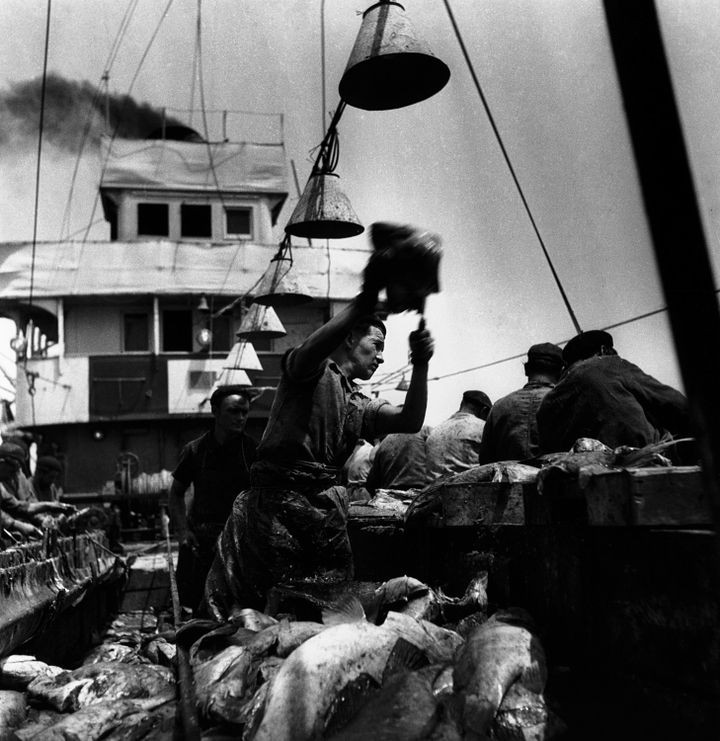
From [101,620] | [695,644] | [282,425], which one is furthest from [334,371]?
[101,620]

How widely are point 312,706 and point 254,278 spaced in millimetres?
23789

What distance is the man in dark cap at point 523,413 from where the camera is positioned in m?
6.05

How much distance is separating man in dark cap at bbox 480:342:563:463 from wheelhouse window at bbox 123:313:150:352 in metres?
21.3

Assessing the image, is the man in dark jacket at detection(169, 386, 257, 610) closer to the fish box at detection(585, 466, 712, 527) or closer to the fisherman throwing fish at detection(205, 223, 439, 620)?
the fisherman throwing fish at detection(205, 223, 439, 620)

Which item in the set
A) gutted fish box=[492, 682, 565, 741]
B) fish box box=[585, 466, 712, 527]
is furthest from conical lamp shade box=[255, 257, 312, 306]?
gutted fish box=[492, 682, 565, 741]

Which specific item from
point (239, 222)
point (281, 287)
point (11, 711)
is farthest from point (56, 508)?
point (239, 222)

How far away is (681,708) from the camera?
253cm

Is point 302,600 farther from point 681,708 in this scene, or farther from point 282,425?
point 681,708

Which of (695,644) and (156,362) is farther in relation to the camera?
(156,362)

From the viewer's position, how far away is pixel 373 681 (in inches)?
107

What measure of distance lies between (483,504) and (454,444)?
152 inches

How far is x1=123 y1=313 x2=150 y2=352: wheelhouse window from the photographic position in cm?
2630

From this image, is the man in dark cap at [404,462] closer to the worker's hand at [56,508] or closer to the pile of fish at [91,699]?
the worker's hand at [56,508]

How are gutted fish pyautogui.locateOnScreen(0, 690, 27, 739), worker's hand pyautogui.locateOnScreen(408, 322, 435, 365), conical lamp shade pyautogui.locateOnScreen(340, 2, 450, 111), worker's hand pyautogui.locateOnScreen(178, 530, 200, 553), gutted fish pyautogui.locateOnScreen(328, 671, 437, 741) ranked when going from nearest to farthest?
gutted fish pyautogui.locateOnScreen(328, 671, 437, 741)
gutted fish pyautogui.locateOnScreen(0, 690, 27, 739)
worker's hand pyautogui.locateOnScreen(408, 322, 435, 365)
conical lamp shade pyautogui.locateOnScreen(340, 2, 450, 111)
worker's hand pyautogui.locateOnScreen(178, 530, 200, 553)
